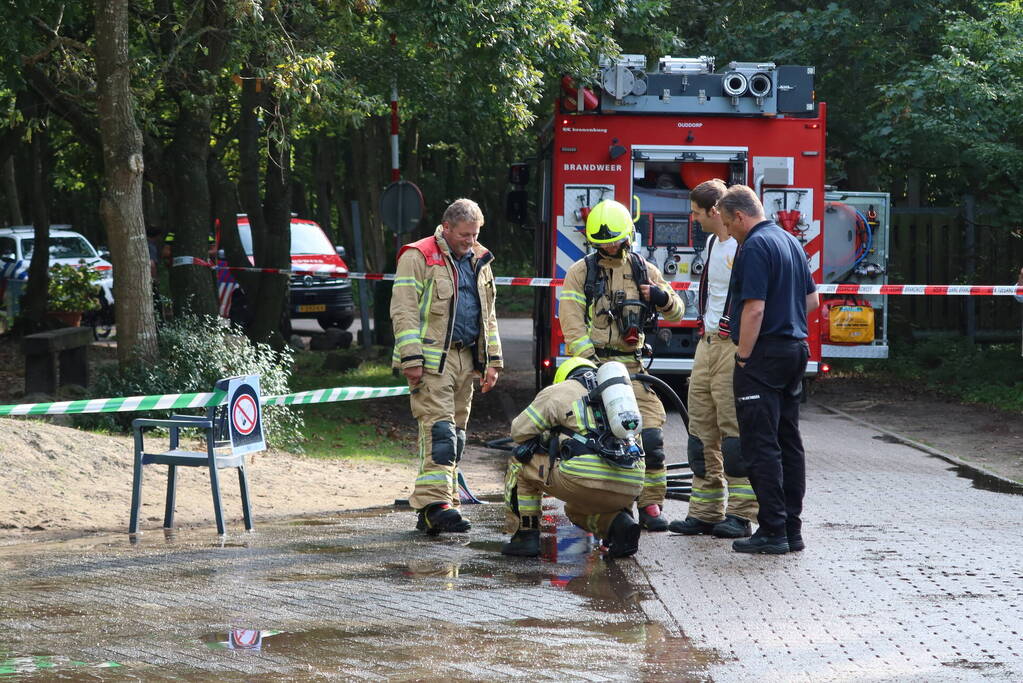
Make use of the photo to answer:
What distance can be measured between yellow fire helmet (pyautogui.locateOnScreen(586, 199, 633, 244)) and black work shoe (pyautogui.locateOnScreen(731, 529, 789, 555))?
1.86 meters

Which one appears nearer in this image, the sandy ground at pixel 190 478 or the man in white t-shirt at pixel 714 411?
the man in white t-shirt at pixel 714 411

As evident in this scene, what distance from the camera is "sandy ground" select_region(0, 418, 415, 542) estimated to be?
8370 mm

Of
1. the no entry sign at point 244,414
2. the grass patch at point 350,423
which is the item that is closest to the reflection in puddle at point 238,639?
the no entry sign at point 244,414

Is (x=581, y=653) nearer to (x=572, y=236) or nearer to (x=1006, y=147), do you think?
(x=572, y=236)

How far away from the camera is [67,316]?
65.9 feet

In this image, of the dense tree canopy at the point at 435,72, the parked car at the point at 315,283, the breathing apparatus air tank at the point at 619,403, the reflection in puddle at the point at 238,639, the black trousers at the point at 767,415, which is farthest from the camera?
the parked car at the point at 315,283

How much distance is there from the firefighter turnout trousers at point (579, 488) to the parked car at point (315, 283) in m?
15.6

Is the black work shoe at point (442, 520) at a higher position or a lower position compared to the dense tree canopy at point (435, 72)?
lower

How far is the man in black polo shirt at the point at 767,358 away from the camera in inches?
275

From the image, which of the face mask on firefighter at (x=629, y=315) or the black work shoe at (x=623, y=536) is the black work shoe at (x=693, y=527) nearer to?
the black work shoe at (x=623, y=536)

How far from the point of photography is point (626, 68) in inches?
518

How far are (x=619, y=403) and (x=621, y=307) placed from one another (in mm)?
1350

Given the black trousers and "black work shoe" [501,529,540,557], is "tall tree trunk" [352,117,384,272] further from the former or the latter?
the black trousers

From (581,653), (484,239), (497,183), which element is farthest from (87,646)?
(484,239)
